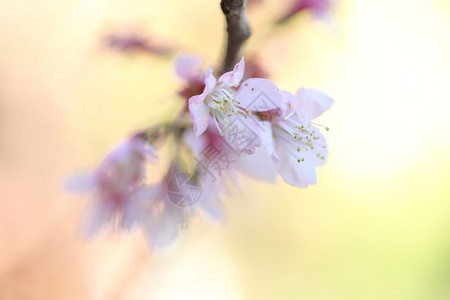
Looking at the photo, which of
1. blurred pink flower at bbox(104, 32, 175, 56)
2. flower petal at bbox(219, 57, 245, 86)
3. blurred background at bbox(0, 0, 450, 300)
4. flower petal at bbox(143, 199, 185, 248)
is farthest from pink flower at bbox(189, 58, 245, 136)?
blurred background at bbox(0, 0, 450, 300)

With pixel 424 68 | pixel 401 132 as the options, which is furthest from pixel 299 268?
pixel 424 68

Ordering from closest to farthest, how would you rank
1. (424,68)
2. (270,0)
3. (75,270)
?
(270,0), (75,270), (424,68)

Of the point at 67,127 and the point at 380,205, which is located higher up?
the point at 67,127

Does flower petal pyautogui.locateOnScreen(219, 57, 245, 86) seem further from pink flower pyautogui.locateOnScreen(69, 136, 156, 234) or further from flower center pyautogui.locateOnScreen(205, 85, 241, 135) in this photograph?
pink flower pyautogui.locateOnScreen(69, 136, 156, 234)

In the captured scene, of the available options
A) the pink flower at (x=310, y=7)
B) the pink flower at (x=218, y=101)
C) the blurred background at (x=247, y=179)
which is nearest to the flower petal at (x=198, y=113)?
the pink flower at (x=218, y=101)

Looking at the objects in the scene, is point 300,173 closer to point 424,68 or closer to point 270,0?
point 270,0

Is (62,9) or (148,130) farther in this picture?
(62,9)
